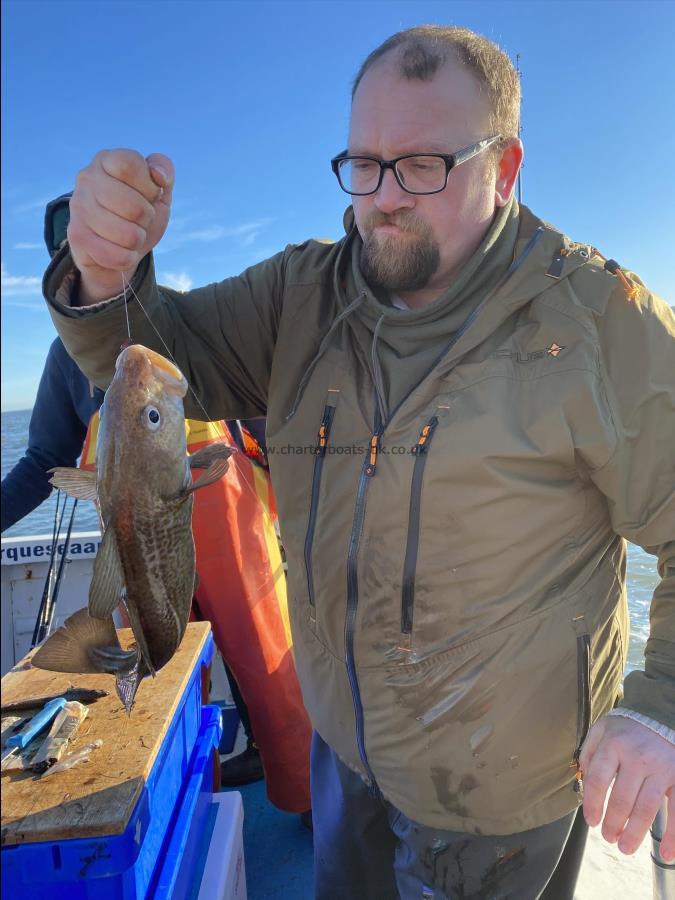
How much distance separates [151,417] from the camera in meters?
1.66

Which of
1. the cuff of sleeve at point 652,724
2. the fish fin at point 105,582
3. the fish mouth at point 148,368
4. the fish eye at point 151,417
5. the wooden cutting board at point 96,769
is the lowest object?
the wooden cutting board at point 96,769

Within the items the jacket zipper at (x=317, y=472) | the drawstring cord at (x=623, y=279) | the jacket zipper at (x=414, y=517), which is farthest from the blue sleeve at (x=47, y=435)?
the drawstring cord at (x=623, y=279)

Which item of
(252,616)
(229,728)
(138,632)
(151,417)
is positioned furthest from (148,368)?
(229,728)

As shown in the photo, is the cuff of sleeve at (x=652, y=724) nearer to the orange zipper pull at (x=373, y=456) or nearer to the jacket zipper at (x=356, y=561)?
the jacket zipper at (x=356, y=561)

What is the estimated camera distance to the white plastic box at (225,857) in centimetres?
223

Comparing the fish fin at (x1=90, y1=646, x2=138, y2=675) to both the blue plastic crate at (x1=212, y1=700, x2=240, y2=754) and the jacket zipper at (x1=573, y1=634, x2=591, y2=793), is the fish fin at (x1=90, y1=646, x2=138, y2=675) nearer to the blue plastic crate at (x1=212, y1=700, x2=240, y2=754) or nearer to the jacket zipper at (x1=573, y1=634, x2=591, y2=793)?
the jacket zipper at (x1=573, y1=634, x2=591, y2=793)

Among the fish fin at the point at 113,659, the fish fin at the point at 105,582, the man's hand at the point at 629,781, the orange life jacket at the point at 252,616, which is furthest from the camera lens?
the orange life jacket at the point at 252,616

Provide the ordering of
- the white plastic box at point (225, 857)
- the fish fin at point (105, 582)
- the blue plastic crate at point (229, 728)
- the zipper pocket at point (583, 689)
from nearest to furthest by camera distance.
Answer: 1. the fish fin at point (105, 582)
2. the zipper pocket at point (583, 689)
3. the white plastic box at point (225, 857)
4. the blue plastic crate at point (229, 728)

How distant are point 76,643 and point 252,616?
7.23 feet

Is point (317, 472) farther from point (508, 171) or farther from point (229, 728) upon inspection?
point (229, 728)

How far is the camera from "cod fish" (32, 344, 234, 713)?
1565 mm

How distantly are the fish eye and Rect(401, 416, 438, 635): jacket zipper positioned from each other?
69 centimetres

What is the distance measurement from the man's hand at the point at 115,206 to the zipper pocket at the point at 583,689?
5.16ft

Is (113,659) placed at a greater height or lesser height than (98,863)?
greater
